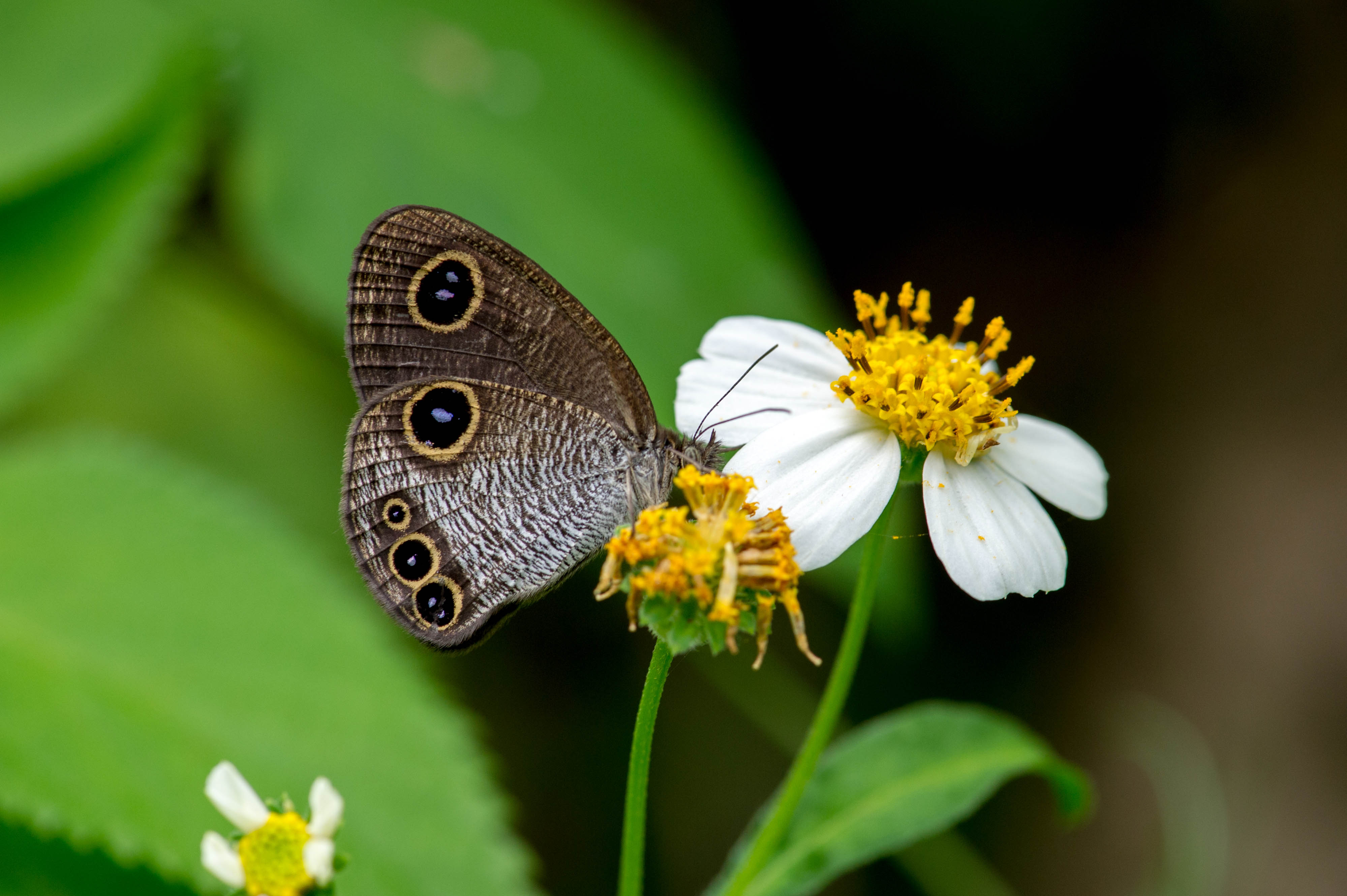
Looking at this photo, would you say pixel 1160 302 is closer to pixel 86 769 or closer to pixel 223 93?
pixel 223 93

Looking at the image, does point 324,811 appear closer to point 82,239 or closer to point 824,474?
point 824,474

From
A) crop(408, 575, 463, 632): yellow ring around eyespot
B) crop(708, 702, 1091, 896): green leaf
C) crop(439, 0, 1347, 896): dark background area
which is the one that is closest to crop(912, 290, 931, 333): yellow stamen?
crop(708, 702, 1091, 896): green leaf

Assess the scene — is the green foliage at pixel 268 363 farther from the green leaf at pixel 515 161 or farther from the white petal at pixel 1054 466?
the white petal at pixel 1054 466

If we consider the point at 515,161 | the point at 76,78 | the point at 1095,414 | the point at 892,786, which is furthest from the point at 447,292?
the point at 1095,414

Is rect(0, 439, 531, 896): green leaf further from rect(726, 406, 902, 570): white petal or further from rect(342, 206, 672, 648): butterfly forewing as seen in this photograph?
rect(726, 406, 902, 570): white petal

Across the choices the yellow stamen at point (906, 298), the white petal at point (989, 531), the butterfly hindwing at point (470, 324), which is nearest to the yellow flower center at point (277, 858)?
the butterfly hindwing at point (470, 324)

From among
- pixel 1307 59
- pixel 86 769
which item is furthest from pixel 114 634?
pixel 1307 59

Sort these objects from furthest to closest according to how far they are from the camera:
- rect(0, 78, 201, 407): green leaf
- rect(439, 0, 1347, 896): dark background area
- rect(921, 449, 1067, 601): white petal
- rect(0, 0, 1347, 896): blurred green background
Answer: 1. rect(439, 0, 1347, 896): dark background area
2. rect(0, 78, 201, 407): green leaf
3. rect(0, 0, 1347, 896): blurred green background
4. rect(921, 449, 1067, 601): white petal
